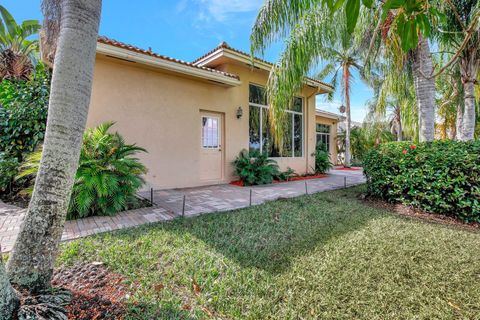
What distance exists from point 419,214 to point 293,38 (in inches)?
202

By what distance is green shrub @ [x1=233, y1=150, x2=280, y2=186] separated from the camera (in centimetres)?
757

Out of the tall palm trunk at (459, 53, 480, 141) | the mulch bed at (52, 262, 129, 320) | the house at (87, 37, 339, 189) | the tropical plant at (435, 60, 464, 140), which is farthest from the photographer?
the tropical plant at (435, 60, 464, 140)

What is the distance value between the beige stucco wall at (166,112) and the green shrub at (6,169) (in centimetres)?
177

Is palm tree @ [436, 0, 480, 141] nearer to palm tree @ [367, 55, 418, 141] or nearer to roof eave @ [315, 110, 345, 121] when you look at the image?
palm tree @ [367, 55, 418, 141]

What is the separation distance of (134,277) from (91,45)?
2.15 m

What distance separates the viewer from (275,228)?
3625 mm

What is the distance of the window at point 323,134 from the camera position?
15.6m

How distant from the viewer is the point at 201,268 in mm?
2410

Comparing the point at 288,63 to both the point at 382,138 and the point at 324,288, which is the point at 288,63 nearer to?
the point at 324,288

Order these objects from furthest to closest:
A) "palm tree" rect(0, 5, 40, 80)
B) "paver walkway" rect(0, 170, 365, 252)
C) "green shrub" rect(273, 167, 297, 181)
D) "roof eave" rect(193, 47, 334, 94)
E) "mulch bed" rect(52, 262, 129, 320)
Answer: "green shrub" rect(273, 167, 297, 181)
"palm tree" rect(0, 5, 40, 80)
"roof eave" rect(193, 47, 334, 94)
"paver walkway" rect(0, 170, 365, 252)
"mulch bed" rect(52, 262, 129, 320)

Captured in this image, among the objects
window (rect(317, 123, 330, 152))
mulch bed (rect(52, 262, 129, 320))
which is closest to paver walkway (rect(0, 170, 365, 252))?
mulch bed (rect(52, 262, 129, 320))

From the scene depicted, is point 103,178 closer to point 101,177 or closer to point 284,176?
point 101,177

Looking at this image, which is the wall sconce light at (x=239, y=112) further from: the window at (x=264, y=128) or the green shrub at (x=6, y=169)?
the green shrub at (x=6, y=169)

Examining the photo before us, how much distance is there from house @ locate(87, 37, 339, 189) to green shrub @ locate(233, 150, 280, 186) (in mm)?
396
